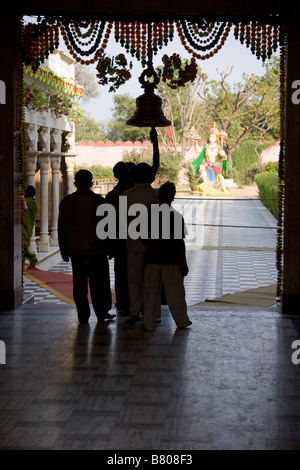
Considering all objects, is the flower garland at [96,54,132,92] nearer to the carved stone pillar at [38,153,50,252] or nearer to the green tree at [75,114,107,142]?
the carved stone pillar at [38,153,50,252]

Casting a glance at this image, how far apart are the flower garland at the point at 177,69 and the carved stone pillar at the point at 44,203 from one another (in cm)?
611

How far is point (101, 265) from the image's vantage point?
6.44 meters

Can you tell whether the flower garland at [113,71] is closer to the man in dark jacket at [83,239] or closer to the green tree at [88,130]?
the man in dark jacket at [83,239]

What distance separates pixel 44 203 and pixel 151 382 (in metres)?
8.62

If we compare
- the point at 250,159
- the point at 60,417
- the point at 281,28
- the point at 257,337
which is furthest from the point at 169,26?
the point at 250,159

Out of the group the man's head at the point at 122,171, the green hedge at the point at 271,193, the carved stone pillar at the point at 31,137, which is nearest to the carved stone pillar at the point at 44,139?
the carved stone pillar at the point at 31,137

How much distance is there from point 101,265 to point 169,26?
2.11 m

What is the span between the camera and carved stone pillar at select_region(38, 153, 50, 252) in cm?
1301

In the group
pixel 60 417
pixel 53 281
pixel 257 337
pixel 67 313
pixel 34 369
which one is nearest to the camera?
pixel 60 417

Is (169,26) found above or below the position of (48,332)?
above

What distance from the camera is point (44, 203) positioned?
13.1m

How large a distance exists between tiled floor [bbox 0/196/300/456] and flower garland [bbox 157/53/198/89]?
6.68 ft

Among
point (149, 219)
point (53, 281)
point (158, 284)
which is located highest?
point (149, 219)

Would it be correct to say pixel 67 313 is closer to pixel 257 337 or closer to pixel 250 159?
pixel 257 337
